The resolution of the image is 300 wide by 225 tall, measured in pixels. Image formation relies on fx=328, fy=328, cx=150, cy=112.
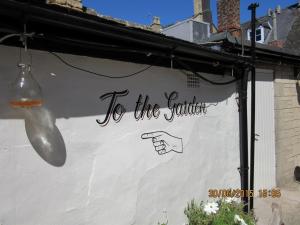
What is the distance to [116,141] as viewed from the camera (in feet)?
13.8

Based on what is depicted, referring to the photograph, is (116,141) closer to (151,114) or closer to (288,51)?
(151,114)

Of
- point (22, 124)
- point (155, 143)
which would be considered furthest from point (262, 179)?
point (22, 124)

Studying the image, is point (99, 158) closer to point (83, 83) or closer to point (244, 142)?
point (83, 83)

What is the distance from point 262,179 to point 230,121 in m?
1.86

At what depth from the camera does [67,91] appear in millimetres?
3668

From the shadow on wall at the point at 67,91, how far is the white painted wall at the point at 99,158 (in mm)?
11

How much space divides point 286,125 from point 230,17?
9.99 ft

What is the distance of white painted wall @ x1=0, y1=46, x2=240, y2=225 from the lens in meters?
3.23

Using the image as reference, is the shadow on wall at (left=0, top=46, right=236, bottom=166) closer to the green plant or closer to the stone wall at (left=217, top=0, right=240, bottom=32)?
the green plant

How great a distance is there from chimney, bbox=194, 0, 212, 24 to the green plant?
6327mm
